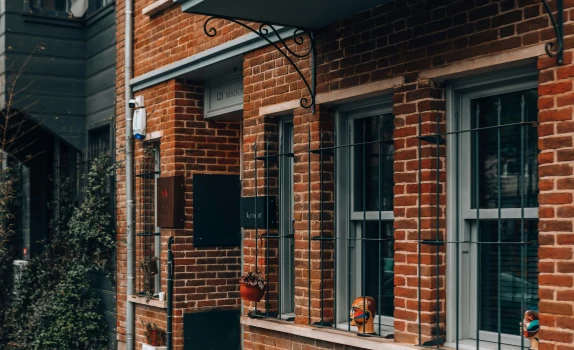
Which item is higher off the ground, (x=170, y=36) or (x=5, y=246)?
(x=170, y=36)

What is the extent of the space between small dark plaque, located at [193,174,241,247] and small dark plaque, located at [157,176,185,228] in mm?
147

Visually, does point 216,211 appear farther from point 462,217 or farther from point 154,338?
point 462,217

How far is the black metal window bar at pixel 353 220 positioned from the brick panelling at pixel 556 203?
169 cm

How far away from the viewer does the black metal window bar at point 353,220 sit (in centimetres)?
668

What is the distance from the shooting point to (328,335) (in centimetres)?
673

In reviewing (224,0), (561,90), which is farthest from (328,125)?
(561,90)

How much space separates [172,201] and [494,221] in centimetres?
429

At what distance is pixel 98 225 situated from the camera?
10.8m

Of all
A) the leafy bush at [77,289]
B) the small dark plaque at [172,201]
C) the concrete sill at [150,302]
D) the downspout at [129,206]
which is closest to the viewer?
the small dark plaque at [172,201]

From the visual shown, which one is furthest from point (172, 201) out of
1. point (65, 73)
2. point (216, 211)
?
point (65, 73)

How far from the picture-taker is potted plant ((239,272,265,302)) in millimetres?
7590

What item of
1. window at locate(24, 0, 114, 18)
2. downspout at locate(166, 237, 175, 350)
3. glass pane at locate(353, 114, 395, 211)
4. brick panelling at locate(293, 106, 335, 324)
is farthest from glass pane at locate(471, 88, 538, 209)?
window at locate(24, 0, 114, 18)

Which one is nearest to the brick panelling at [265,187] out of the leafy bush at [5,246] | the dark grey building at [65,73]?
the dark grey building at [65,73]

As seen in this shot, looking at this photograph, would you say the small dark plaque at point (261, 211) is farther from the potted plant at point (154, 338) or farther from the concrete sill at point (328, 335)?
the potted plant at point (154, 338)
